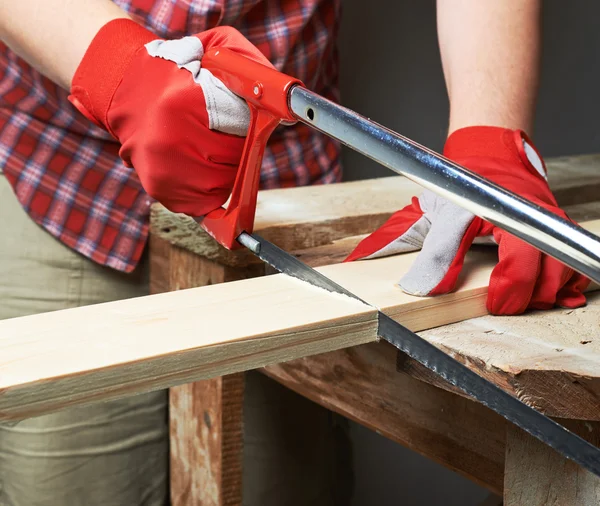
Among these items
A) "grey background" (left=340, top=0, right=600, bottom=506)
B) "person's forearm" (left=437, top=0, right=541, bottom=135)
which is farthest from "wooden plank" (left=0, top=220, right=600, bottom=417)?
"grey background" (left=340, top=0, right=600, bottom=506)

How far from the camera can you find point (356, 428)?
2.25 meters

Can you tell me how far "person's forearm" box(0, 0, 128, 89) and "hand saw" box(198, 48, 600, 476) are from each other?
0.20m

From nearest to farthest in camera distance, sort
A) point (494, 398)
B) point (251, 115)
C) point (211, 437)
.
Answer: point (494, 398) < point (251, 115) < point (211, 437)

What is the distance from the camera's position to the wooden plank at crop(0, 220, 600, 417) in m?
0.63

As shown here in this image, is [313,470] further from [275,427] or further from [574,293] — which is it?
[574,293]

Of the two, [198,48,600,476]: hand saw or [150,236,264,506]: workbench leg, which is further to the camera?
[150,236,264,506]: workbench leg

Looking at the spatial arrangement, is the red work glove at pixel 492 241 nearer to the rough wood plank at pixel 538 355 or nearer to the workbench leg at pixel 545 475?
the rough wood plank at pixel 538 355

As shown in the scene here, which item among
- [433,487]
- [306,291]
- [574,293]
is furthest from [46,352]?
[433,487]

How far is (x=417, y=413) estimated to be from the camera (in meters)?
0.99

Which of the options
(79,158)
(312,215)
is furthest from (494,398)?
(79,158)

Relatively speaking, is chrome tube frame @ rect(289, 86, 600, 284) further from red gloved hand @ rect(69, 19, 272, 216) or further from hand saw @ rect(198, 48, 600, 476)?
red gloved hand @ rect(69, 19, 272, 216)

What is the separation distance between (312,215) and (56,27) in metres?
0.40

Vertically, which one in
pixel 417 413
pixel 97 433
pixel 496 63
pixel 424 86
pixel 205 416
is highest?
pixel 496 63

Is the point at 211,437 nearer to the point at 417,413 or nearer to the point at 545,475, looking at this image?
the point at 417,413
